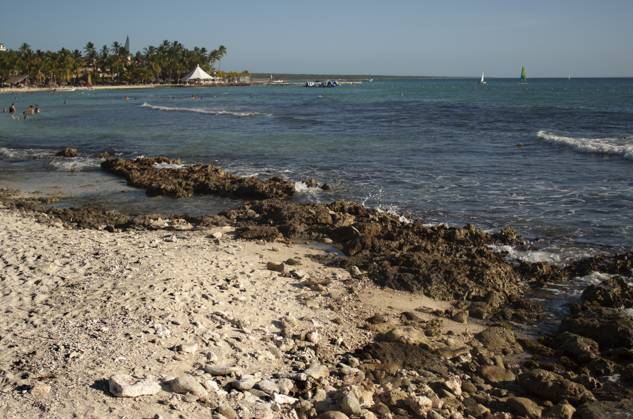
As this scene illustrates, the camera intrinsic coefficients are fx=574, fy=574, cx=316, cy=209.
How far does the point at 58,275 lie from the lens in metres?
9.27

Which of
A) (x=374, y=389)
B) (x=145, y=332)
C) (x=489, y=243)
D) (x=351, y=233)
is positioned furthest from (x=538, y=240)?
(x=145, y=332)

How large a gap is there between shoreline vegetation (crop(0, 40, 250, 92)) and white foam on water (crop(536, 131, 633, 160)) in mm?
105034

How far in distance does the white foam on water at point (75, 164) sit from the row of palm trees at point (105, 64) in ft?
313

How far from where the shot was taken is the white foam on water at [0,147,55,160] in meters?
26.2

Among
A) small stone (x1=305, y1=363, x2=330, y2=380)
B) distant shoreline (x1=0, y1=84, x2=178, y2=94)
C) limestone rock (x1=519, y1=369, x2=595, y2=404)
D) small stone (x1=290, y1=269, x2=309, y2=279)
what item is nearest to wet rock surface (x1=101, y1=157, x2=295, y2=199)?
small stone (x1=290, y1=269, x2=309, y2=279)

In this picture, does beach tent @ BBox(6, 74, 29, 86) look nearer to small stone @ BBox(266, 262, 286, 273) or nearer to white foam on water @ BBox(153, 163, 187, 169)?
white foam on water @ BBox(153, 163, 187, 169)

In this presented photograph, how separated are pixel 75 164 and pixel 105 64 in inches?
4859

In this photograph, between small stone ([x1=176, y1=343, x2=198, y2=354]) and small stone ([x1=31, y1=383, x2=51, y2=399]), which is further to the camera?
small stone ([x1=176, y1=343, x2=198, y2=354])

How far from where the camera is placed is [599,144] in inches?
1089

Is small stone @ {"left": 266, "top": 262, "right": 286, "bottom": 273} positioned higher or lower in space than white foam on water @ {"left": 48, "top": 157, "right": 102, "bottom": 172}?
lower

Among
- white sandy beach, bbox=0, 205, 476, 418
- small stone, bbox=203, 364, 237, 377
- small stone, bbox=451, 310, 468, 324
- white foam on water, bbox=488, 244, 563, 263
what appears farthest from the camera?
white foam on water, bbox=488, 244, 563, 263

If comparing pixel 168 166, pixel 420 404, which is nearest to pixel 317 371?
pixel 420 404

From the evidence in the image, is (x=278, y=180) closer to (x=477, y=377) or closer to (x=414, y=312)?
(x=414, y=312)

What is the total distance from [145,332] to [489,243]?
Answer: 7929 millimetres
